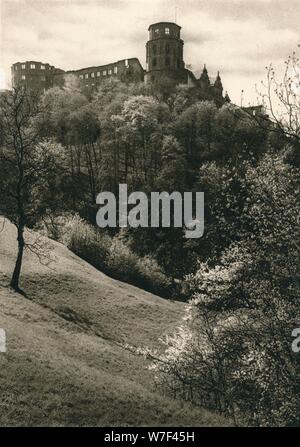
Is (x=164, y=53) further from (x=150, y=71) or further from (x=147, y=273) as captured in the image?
A: (x=147, y=273)

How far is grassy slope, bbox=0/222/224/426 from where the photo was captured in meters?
24.0

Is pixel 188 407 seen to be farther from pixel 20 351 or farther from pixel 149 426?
A: pixel 20 351

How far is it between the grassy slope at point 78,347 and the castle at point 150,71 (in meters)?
93.0

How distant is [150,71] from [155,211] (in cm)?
7002

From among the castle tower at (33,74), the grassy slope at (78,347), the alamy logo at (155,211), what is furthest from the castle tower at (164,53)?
the grassy slope at (78,347)

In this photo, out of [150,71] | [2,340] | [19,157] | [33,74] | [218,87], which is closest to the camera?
[2,340]

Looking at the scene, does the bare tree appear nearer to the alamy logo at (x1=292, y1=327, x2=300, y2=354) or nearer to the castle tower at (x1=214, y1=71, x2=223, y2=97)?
the alamy logo at (x1=292, y1=327, x2=300, y2=354)

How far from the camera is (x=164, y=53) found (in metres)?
143

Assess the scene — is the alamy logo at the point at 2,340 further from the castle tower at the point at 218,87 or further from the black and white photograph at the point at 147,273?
the castle tower at the point at 218,87

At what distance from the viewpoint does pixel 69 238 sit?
66062 millimetres

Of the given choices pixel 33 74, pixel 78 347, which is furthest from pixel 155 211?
pixel 33 74
